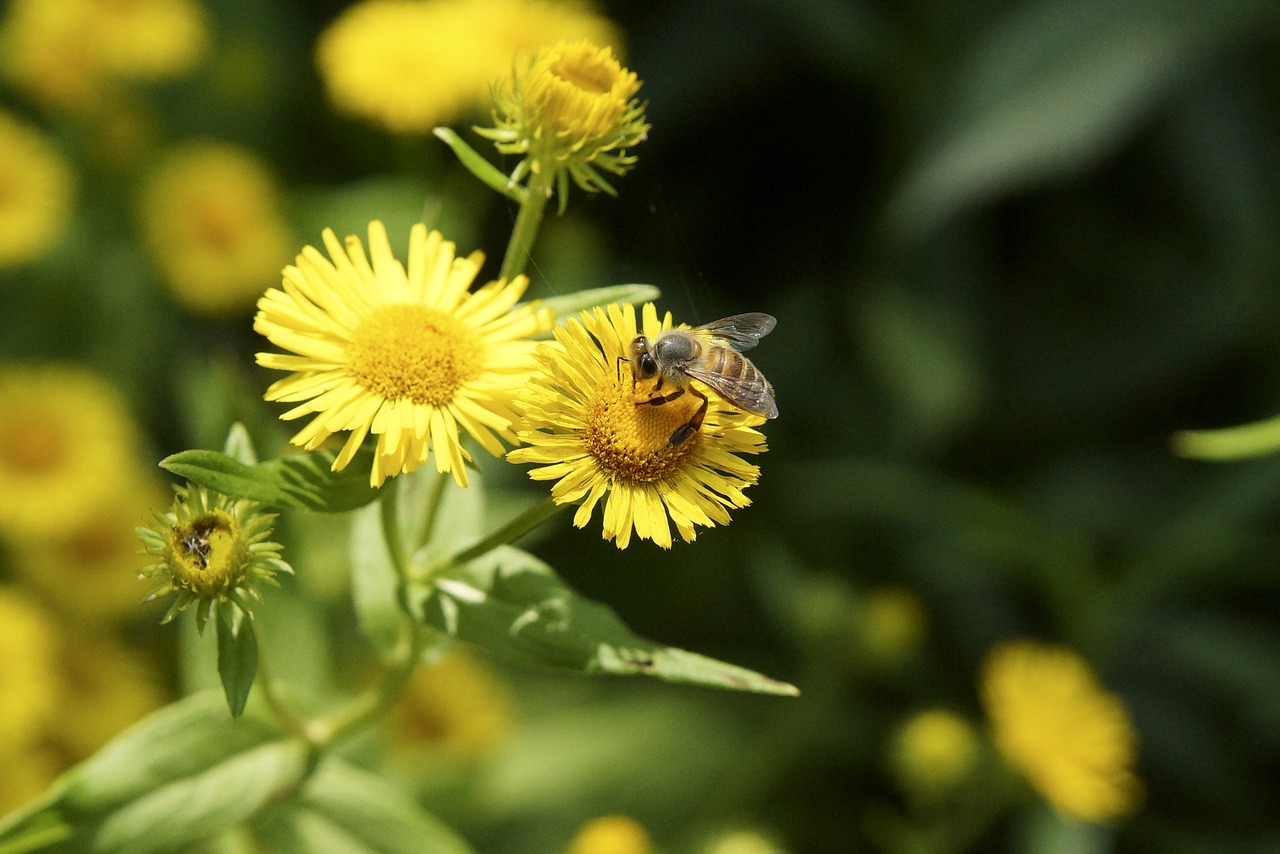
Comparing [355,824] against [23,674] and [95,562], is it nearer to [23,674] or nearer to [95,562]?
[23,674]

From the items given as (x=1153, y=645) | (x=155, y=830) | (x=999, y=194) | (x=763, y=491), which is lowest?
(x=1153, y=645)

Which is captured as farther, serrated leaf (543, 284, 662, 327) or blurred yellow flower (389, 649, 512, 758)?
blurred yellow flower (389, 649, 512, 758)

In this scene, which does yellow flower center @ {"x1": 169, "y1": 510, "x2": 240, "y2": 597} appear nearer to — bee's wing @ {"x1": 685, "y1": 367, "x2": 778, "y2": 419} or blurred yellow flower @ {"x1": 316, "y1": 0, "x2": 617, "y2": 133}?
bee's wing @ {"x1": 685, "y1": 367, "x2": 778, "y2": 419}

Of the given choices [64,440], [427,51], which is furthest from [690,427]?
[64,440]

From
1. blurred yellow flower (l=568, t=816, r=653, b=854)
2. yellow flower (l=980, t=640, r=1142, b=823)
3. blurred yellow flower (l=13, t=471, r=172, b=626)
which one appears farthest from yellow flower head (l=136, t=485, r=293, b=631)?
yellow flower (l=980, t=640, r=1142, b=823)

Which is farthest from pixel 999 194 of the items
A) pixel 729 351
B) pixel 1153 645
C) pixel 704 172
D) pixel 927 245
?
pixel 729 351

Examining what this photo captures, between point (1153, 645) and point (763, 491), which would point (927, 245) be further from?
point (1153, 645)
